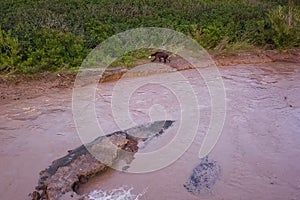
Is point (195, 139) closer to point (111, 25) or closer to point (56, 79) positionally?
point (56, 79)

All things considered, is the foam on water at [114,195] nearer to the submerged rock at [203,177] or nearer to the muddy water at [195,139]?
the muddy water at [195,139]

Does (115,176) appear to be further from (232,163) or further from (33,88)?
(33,88)

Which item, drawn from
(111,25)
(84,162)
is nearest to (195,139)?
(84,162)

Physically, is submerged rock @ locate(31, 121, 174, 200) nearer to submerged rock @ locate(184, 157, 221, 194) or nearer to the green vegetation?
submerged rock @ locate(184, 157, 221, 194)

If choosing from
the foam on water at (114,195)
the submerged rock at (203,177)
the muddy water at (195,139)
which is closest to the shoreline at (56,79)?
the muddy water at (195,139)

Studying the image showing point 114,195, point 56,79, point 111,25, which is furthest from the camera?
point 111,25

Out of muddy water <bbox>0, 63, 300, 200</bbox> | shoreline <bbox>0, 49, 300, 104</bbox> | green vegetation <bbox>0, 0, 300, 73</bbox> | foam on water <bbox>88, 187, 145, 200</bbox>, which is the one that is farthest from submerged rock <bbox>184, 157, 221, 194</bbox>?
green vegetation <bbox>0, 0, 300, 73</bbox>

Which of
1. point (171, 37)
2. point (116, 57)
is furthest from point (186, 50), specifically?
point (116, 57)
